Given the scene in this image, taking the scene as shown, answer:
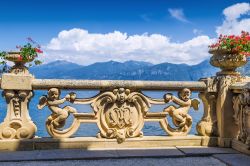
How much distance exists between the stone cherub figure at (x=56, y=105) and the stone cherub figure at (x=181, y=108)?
1648 mm

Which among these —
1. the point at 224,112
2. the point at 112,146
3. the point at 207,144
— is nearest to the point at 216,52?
the point at 224,112

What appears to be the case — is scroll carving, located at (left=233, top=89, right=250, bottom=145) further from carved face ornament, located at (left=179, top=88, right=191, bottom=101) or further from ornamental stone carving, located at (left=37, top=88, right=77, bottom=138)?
ornamental stone carving, located at (left=37, top=88, right=77, bottom=138)

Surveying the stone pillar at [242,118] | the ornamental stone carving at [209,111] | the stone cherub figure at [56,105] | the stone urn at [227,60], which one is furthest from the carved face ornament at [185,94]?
the stone cherub figure at [56,105]

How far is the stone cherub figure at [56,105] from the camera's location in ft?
20.3

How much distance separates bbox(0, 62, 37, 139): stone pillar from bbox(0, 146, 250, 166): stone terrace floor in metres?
0.34

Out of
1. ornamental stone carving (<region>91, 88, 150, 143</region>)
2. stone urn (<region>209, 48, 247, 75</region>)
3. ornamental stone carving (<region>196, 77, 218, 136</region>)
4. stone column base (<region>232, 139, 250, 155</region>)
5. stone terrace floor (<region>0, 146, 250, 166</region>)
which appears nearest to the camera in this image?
stone terrace floor (<region>0, 146, 250, 166</region>)

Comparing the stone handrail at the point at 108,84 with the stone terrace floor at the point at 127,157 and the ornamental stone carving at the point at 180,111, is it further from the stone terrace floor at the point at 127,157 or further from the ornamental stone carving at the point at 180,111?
the stone terrace floor at the point at 127,157

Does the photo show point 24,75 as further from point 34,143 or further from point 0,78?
point 34,143

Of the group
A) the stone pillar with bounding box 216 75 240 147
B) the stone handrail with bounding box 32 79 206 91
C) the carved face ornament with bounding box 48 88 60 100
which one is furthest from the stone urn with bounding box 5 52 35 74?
the stone pillar with bounding box 216 75 240 147

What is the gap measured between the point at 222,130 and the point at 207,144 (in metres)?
0.35

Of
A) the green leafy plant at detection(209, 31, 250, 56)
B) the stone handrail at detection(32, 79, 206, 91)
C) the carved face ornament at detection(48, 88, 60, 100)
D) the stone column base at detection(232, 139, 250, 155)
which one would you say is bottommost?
the stone column base at detection(232, 139, 250, 155)

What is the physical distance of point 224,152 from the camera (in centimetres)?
616

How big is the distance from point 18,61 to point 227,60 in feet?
11.4

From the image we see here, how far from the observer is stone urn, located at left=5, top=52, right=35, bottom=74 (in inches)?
238
